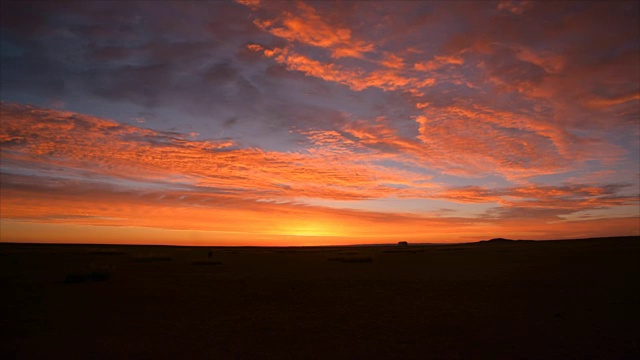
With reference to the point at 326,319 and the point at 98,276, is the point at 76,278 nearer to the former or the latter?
the point at 98,276

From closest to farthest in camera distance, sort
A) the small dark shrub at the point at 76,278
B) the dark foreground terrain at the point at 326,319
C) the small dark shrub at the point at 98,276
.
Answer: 1. the dark foreground terrain at the point at 326,319
2. the small dark shrub at the point at 76,278
3. the small dark shrub at the point at 98,276

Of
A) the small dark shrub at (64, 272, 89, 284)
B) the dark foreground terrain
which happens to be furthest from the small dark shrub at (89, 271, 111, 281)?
the dark foreground terrain

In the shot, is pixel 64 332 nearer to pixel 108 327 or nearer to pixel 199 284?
pixel 108 327

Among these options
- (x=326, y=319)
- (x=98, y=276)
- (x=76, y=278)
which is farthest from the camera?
(x=98, y=276)

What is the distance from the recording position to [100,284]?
2419 centimetres

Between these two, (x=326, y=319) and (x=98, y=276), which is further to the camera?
(x=98, y=276)

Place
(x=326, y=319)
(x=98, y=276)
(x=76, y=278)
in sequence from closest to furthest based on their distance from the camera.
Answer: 1. (x=326, y=319)
2. (x=76, y=278)
3. (x=98, y=276)

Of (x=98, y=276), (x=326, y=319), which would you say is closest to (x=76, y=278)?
(x=98, y=276)

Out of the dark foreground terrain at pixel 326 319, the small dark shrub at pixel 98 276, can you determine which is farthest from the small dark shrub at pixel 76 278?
the small dark shrub at pixel 98 276

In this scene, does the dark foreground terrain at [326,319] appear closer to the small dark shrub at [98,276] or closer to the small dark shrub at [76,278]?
the small dark shrub at [76,278]

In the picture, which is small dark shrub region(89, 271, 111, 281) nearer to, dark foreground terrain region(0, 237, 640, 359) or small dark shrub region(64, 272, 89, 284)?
small dark shrub region(64, 272, 89, 284)

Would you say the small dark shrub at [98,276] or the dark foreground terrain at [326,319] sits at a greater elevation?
the small dark shrub at [98,276]

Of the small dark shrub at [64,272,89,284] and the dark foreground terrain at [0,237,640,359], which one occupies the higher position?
the small dark shrub at [64,272,89,284]

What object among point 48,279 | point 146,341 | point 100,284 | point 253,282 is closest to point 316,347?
point 146,341
